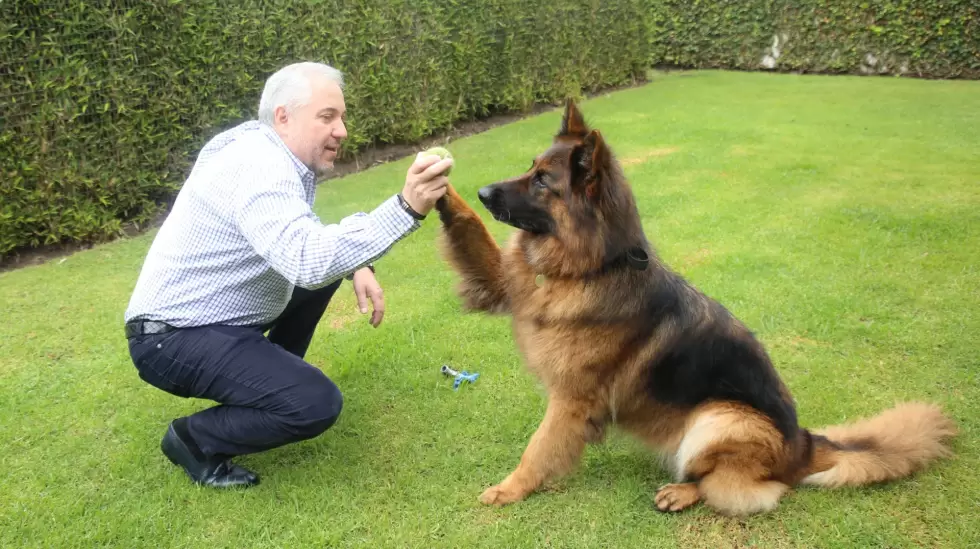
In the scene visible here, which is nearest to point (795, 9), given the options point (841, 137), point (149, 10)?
point (841, 137)

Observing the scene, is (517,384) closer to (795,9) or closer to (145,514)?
(145,514)

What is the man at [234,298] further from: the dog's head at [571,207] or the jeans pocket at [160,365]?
the dog's head at [571,207]

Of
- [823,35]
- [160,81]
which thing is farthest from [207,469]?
[823,35]

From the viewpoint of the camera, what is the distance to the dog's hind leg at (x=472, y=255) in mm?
3236

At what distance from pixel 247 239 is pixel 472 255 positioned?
1.06 m

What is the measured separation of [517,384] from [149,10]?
5.45m

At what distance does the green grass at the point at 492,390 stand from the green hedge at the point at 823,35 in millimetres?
8398

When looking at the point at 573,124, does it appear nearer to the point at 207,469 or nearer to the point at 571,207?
the point at 571,207

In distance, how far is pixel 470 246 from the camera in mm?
Answer: 3314

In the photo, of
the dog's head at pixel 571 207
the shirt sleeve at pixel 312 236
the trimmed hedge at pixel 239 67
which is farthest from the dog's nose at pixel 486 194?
the trimmed hedge at pixel 239 67

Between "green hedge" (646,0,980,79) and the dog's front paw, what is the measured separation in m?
14.7

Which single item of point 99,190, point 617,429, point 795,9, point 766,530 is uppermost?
point 795,9

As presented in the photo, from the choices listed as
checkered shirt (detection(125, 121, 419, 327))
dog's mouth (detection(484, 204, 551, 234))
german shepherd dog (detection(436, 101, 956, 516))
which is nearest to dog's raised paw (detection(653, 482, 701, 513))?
german shepherd dog (detection(436, 101, 956, 516))

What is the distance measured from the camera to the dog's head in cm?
280
